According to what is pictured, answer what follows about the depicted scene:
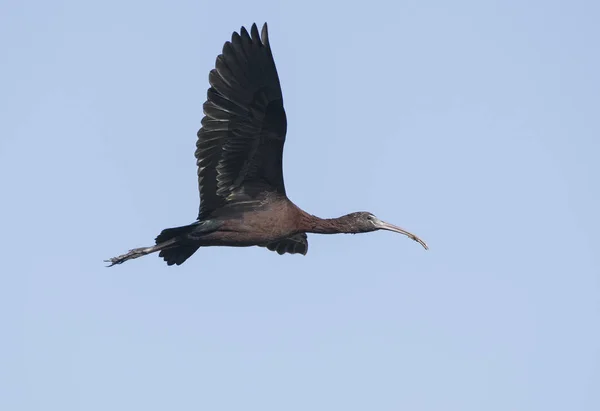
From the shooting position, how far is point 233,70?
20.7 meters

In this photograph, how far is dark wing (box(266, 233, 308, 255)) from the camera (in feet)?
77.3

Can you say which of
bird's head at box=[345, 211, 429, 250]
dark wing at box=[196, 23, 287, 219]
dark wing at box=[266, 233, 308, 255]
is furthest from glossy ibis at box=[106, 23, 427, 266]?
dark wing at box=[266, 233, 308, 255]

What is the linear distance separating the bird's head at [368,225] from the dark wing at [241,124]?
1649 mm

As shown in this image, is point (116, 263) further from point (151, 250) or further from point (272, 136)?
point (272, 136)

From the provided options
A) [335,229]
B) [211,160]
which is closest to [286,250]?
[335,229]

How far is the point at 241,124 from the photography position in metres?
20.9

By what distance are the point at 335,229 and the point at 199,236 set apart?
2416mm

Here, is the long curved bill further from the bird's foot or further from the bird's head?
the bird's foot

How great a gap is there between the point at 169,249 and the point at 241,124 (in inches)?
102

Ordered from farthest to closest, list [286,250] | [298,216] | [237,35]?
[286,250], [298,216], [237,35]

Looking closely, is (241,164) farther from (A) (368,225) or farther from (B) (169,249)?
(A) (368,225)

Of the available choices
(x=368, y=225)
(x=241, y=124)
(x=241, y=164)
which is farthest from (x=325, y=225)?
(x=241, y=124)

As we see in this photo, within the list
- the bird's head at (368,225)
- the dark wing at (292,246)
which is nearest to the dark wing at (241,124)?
the bird's head at (368,225)

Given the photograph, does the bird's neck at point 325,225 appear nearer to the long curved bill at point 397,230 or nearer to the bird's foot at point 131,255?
the long curved bill at point 397,230
